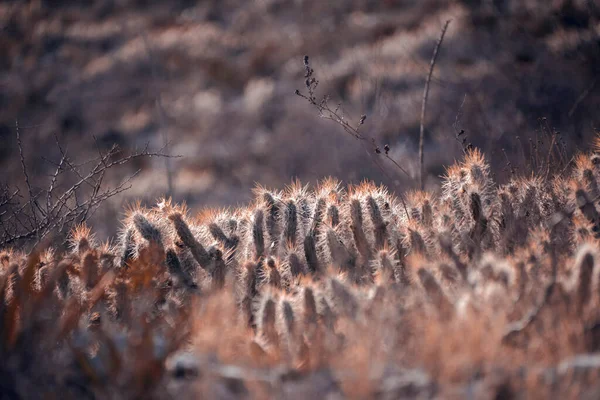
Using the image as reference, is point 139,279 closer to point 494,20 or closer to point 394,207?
point 394,207

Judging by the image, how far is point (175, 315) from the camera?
13.9 ft

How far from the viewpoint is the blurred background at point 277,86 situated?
37.4 ft

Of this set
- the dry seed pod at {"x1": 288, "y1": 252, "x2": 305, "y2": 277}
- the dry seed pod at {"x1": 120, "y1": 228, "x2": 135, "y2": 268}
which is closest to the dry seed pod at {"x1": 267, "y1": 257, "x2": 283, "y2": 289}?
the dry seed pod at {"x1": 288, "y1": 252, "x2": 305, "y2": 277}

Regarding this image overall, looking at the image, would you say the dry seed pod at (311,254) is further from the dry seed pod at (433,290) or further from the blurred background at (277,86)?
the blurred background at (277,86)

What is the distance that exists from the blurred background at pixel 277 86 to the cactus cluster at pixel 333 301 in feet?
6.71

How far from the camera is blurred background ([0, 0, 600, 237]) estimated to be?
37.4ft

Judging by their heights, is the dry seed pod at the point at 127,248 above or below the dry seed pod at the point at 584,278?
above

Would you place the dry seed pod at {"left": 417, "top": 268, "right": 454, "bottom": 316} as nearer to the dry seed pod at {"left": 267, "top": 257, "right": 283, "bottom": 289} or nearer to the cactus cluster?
the cactus cluster

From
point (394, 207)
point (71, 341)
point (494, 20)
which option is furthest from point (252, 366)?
point (494, 20)

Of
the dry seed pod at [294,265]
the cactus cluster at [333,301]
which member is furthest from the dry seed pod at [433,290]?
the dry seed pod at [294,265]

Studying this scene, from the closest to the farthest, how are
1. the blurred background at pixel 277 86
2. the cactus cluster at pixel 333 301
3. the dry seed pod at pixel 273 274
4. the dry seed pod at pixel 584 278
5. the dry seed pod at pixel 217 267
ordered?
the cactus cluster at pixel 333 301
the dry seed pod at pixel 584 278
the dry seed pod at pixel 273 274
the dry seed pod at pixel 217 267
the blurred background at pixel 277 86

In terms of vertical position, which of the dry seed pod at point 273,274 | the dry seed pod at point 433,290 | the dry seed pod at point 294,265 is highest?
the dry seed pod at point 294,265

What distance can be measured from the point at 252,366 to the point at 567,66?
1060 centimetres

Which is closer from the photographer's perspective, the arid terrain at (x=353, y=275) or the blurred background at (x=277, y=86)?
the arid terrain at (x=353, y=275)
